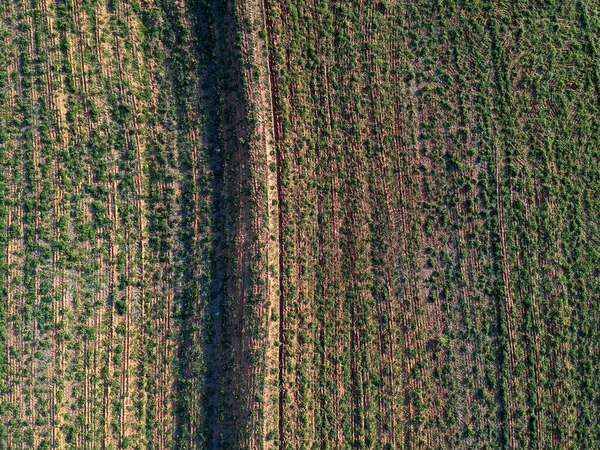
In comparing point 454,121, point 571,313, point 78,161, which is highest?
point 454,121

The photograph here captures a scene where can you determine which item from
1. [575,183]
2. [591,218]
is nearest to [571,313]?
[591,218]

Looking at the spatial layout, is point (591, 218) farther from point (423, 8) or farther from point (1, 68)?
point (1, 68)

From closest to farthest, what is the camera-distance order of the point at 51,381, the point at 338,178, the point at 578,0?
the point at 51,381 → the point at 338,178 → the point at 578,0

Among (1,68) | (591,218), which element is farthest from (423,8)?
(1,68)

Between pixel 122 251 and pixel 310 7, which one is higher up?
pixel 310 7

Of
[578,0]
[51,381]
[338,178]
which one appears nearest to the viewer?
[51,381]

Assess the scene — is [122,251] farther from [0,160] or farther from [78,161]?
[0,160]

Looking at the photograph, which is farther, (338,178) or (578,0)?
(578,0)
